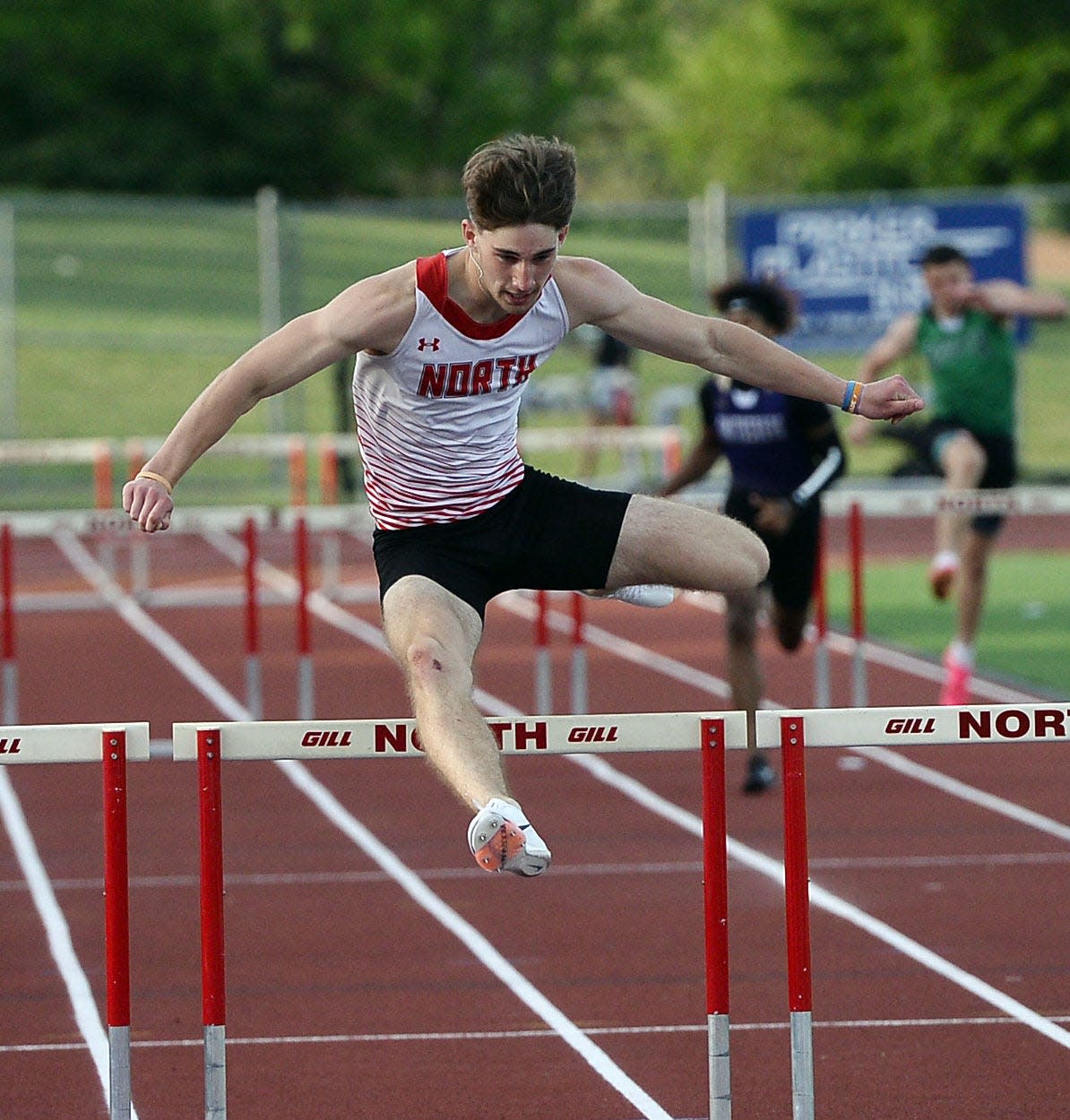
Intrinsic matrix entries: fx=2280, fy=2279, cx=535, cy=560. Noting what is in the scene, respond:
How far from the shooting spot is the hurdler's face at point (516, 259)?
502 centimetres

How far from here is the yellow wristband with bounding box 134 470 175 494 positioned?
16.0 ft

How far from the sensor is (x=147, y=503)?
15.8ft

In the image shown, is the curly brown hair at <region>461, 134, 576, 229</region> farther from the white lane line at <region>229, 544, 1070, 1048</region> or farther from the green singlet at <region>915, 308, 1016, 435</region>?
the green singlet at <region>915, 308, 1016, 435</region>

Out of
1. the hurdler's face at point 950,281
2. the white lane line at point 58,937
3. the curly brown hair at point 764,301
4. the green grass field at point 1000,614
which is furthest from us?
the green grass field at point 1000,614

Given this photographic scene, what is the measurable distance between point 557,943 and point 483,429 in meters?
2.26

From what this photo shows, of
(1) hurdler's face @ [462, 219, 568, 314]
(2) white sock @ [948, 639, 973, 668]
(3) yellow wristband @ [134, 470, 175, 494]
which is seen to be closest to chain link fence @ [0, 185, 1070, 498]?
(2) white sock @ [948, 639, 973, 668]

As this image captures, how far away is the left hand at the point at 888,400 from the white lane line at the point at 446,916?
5.64 ft

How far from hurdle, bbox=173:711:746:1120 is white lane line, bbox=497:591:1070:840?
3975 mm

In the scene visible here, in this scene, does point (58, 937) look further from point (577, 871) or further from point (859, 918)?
point (859, 918)

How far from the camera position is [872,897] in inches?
305

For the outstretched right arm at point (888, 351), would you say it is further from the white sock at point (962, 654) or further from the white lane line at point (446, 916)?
the white lane line at point (446, 916)

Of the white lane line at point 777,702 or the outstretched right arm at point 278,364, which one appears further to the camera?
the white lane line at point 777,702

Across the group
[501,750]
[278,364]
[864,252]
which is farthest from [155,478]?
[864,252]

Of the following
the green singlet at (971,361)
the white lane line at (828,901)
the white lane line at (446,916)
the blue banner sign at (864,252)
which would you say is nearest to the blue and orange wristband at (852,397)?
the white lane line at (446,916)
